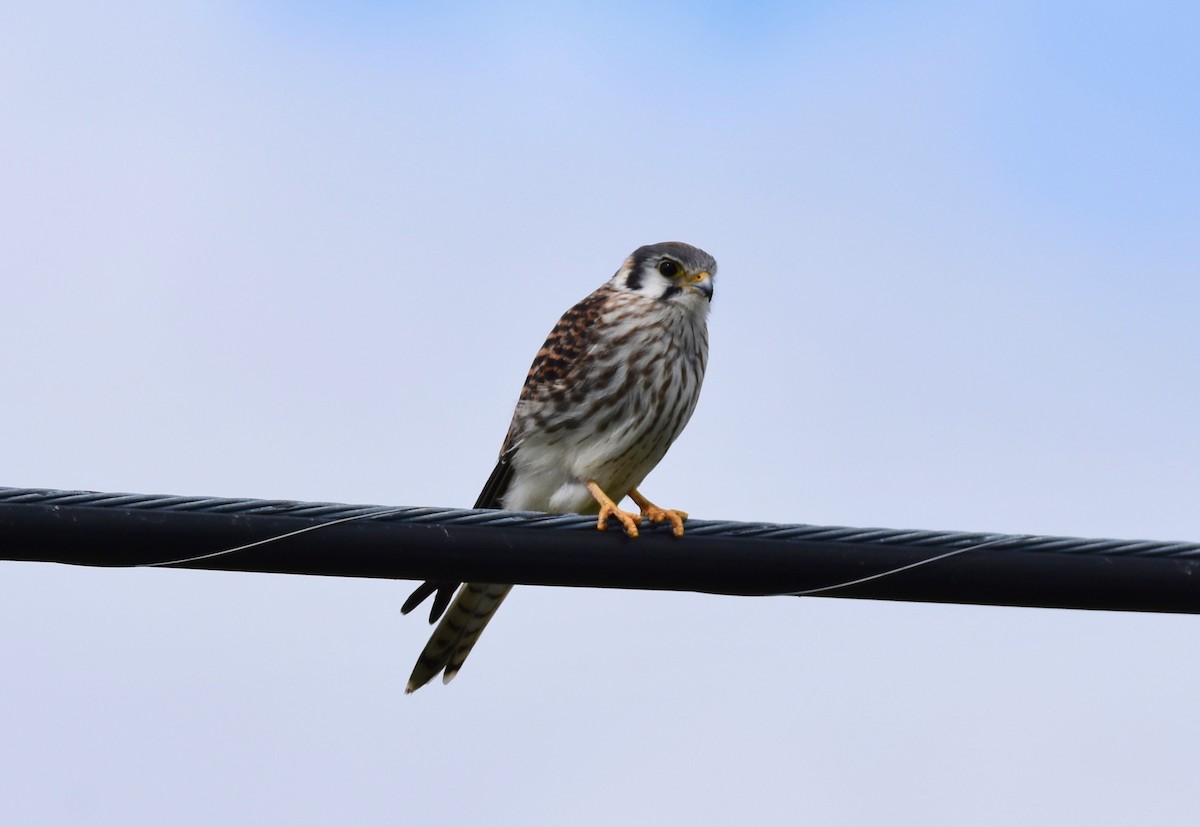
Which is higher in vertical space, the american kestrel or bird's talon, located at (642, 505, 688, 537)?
the american kestrel

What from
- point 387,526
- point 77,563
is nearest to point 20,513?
point 77,563

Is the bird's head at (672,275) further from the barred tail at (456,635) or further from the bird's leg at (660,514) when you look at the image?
the barred tail at (456,635)

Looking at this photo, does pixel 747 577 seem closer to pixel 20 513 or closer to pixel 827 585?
pixel 827 585

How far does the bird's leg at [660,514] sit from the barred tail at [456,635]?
Answer: 1.81ft

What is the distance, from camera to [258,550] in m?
3.42

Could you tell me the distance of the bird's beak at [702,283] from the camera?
5.81 metres

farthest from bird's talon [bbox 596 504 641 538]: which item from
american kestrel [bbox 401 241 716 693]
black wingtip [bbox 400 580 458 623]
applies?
american kestrel [bbox 401 241 716 693]

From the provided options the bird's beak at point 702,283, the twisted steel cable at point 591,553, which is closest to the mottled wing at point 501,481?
the bird's beak at point 702,283

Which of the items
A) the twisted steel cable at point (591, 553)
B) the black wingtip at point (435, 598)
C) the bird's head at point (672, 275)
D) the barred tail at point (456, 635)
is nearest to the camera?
the twisted steel cable at point (591, 553)

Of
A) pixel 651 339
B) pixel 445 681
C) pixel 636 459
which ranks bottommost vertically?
pixel 445 681

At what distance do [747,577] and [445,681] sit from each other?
79.8 inches

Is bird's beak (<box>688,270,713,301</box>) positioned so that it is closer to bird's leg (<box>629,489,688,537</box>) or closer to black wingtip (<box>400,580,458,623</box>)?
bird's leg (<box>629,489,688,537</box>)

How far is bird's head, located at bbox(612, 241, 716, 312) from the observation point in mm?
5770

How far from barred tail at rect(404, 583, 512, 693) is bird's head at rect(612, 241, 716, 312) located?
4.03 feet
